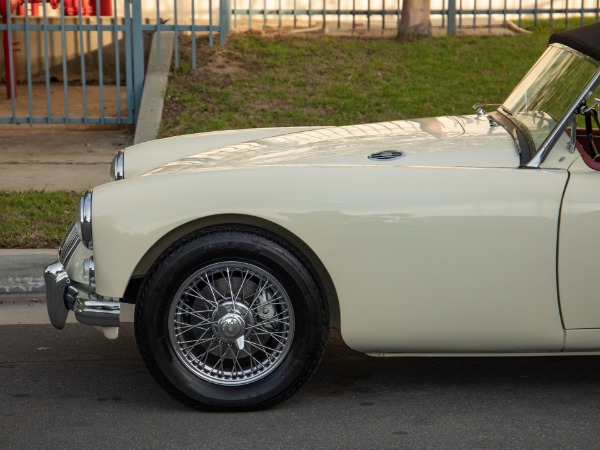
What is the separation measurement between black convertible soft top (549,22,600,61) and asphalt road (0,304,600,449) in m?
1.46

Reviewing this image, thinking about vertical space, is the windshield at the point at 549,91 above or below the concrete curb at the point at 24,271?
above

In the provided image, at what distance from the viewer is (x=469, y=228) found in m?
4.09

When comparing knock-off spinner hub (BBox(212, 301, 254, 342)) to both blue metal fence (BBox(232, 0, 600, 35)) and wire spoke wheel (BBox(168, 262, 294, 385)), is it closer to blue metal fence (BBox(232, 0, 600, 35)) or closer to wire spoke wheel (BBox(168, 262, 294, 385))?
wire spoke wheel (BBox(168, 262, 294, 385))

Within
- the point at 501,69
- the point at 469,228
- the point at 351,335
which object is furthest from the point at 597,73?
the point at 501,69

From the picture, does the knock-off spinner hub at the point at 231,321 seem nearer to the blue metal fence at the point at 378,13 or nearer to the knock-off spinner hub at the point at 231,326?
the knock-off spinner hub at the point at 231,326

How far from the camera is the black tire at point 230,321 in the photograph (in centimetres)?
412

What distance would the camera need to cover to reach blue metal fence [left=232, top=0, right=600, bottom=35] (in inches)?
466

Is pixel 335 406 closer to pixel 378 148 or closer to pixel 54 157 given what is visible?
pixel 378 148

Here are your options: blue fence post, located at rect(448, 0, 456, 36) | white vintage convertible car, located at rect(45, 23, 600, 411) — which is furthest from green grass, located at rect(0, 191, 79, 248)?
blue fence post, located at rect(448, 0, 456, 36)

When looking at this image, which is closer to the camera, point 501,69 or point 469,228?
point 469,228

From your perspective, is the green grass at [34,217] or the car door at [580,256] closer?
the car door at [580,256]

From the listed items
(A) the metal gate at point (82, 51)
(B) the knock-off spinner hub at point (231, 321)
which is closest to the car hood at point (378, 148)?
(B) the knock-off spinner hub at point (231, 321)

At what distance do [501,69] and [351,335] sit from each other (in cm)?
712

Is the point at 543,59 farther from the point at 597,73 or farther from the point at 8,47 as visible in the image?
the point at 8,47
